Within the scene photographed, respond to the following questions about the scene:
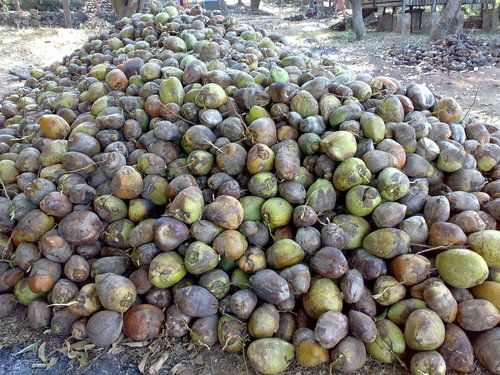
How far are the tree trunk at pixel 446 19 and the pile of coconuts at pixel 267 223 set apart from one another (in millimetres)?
10182

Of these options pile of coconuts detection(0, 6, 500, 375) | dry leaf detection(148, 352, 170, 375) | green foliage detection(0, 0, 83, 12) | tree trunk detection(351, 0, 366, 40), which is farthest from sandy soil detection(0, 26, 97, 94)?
tree trunk detection(351, 0, 366, 40)

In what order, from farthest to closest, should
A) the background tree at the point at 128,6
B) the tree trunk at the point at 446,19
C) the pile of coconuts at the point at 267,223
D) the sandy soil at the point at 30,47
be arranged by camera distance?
the tree trunk at the point at 446,19, the sandy soil at the point at 30,47, the background tree at the point at 128,6, the pile of coconuts at the point at 267,223

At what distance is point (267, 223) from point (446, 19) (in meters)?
12.1

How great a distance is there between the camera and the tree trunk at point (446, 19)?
11.9 m

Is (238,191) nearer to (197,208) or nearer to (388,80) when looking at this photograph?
(197,208)

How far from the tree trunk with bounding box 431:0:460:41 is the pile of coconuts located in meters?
10.2

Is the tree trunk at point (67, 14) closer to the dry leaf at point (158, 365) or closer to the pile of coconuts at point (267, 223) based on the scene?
the pile of coconuts at point (267, 223)

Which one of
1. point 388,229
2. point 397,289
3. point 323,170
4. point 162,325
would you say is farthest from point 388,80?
point 162,325

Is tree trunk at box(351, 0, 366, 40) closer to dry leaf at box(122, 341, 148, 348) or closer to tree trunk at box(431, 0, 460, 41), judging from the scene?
tree trunk at box(431, 0, 460, 41)

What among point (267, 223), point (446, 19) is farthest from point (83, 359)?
point (446, 19)

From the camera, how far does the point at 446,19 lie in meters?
12.0

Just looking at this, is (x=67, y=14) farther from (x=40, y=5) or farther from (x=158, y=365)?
(x=158, y=365)

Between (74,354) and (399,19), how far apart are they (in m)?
15.9

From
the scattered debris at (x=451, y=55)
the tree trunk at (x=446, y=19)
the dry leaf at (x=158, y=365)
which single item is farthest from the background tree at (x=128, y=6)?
the dry leaf at (x=158, y=365)
